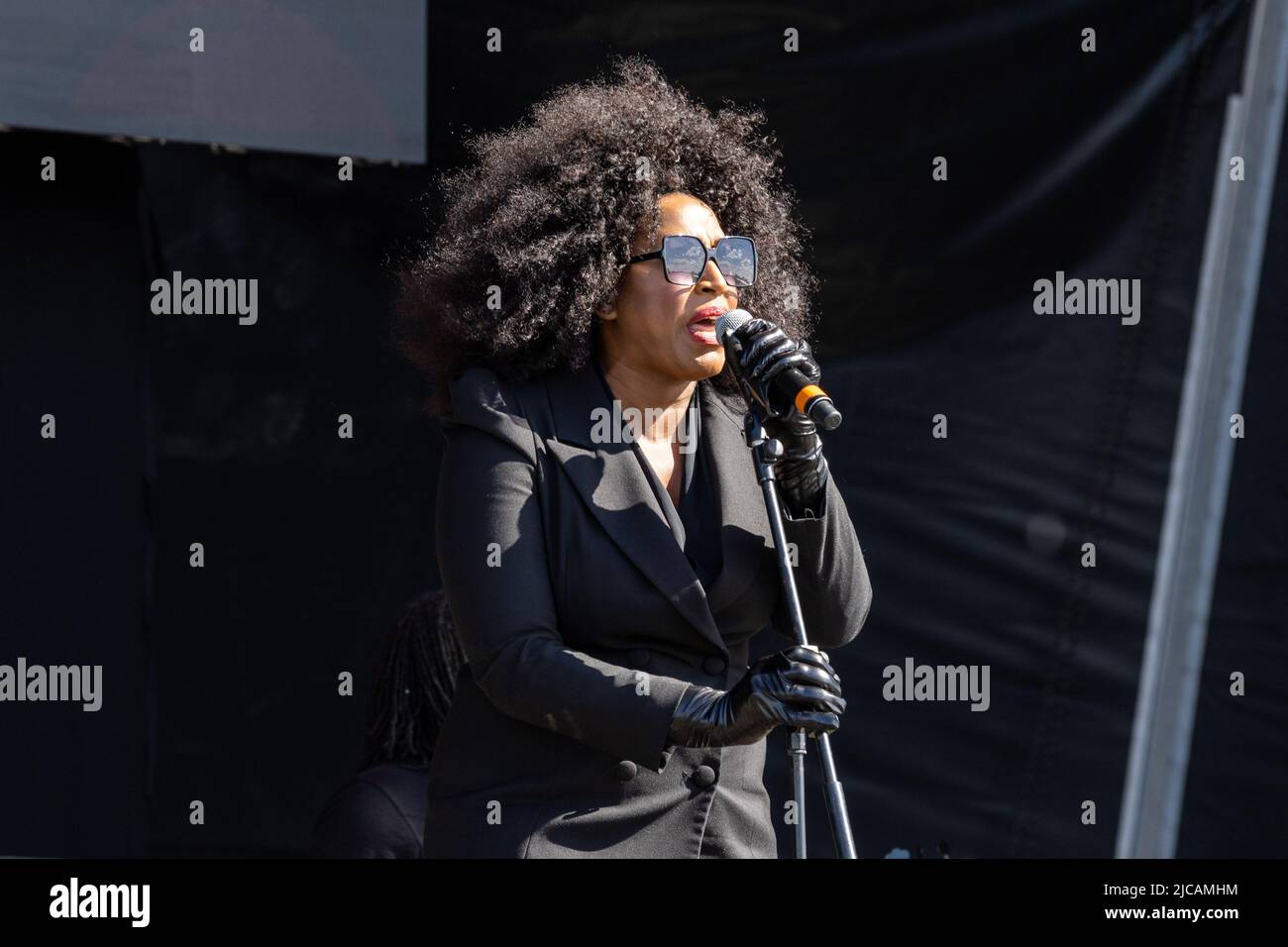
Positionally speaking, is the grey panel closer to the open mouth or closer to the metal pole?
the open mouth

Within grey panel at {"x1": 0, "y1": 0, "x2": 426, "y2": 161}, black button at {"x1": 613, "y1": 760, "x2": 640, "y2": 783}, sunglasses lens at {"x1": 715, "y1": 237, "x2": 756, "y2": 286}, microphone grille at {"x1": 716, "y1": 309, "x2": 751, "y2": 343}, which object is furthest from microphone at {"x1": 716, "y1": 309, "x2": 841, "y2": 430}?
grey panel at {"x1": 0, "y1": 0, "x2": 426, "y2": 161}

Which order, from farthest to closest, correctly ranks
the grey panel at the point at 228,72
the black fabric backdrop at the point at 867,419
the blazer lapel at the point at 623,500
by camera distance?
the black fabric backdrop at the point at 867,419 < the grey panel at the point at 228,72 < the blazer lapel at the point at 623,500

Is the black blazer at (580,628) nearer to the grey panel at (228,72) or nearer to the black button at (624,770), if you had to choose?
the black button at (624,770)

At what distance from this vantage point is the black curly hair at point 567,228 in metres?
2.59

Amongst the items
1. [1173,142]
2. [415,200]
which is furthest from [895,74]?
[415,200]

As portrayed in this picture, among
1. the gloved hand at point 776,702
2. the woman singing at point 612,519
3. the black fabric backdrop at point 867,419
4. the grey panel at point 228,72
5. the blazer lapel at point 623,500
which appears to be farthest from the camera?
the black fabric backdrop at point 867,419

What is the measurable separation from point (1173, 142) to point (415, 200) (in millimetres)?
1843

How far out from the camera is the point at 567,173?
2.71 meters

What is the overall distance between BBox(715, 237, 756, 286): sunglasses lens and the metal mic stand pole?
262mm

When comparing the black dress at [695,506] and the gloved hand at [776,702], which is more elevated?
the black dress at [695,506]

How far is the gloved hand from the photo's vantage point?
2.08m

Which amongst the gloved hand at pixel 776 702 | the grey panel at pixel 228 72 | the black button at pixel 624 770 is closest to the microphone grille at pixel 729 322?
the gloved hand at pixel 776 702

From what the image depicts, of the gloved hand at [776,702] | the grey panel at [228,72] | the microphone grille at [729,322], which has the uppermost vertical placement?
the grey panel at [228,72]

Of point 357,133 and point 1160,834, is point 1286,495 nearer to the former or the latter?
point 1160,834
